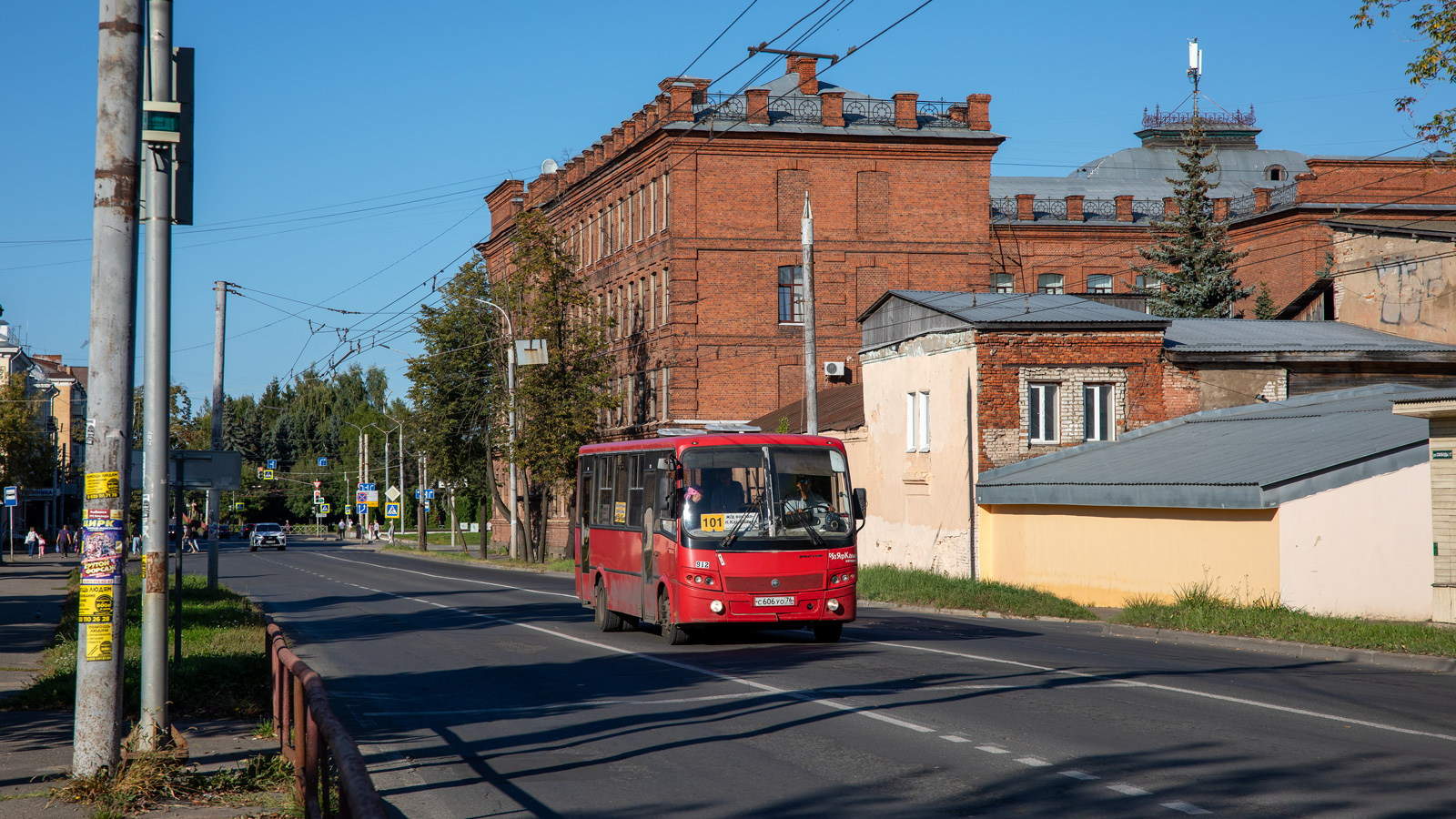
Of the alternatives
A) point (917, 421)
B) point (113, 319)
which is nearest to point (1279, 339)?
point (917, 421)

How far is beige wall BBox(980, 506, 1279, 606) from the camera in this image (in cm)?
2338

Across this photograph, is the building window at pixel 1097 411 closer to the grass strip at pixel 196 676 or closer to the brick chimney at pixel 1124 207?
the grass strip at pixel 196 676

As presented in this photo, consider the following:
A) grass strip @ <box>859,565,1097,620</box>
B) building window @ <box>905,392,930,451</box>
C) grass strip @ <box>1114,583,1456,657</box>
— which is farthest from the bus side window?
building window @ <box>905,392,930,451</box>

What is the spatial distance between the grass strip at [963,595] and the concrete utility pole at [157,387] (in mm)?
17645

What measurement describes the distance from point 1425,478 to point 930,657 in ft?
36.6

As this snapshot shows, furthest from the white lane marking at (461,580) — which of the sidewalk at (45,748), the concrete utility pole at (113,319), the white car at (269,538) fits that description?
the concrete utility pole at (113,319)

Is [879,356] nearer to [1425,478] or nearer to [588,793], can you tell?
[1425,478]

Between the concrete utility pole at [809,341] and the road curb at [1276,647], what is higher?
the concrete utility pole at [809,341]

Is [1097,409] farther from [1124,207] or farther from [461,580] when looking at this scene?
[1124,207]

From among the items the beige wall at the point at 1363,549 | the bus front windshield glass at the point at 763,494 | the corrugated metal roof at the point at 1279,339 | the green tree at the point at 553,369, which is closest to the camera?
the bus front windshield glass at the point at 763,494

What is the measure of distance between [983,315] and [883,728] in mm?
22567

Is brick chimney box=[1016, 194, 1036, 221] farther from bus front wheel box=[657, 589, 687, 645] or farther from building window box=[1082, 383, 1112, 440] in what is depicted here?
bus front wheel box=[657, 589, 687, 645]

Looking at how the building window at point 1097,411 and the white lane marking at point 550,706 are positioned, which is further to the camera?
the building window at point 1097,411

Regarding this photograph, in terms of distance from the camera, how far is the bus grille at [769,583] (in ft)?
58.1
